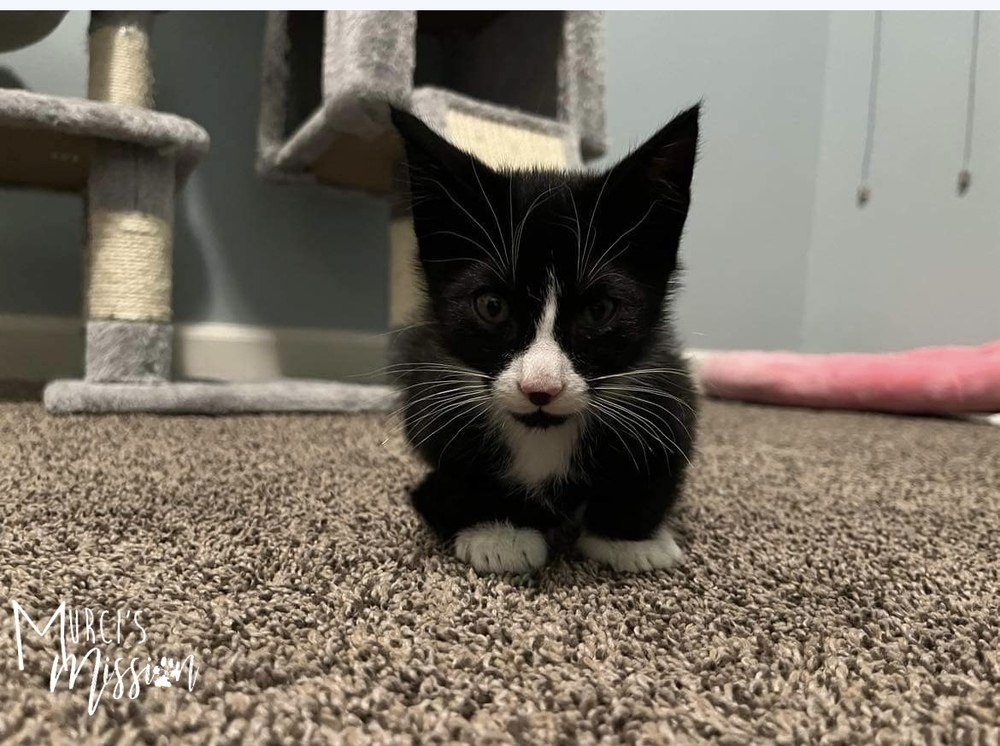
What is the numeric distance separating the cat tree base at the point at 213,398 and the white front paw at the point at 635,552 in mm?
636

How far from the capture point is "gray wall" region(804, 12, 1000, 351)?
2057 millimetres

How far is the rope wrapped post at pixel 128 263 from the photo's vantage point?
Result: 136cm

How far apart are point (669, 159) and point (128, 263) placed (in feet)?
3.60

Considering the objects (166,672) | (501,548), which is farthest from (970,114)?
(166,672)

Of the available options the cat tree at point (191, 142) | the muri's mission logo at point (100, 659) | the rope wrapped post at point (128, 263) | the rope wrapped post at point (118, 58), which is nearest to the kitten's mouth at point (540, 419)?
the muri's mission logo at point (100, 659)

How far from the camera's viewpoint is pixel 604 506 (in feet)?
2.23

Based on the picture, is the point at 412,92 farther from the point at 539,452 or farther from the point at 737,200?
the point at 737,200

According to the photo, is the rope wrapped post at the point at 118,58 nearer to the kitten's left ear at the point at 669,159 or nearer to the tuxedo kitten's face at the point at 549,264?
the tuxedo kitten's face at the point at 549,264

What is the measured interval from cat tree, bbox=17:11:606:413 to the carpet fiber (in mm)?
487

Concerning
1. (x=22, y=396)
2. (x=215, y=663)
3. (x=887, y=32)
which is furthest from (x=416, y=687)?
(x=887, y=32)

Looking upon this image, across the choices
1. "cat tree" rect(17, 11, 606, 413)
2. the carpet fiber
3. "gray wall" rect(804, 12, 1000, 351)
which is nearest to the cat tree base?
"cat tree" rect(17, 11, 606, 413)

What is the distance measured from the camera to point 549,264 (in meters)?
0.62

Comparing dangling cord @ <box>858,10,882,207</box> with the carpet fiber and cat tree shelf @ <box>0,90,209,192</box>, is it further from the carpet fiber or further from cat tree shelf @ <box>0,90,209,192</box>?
cat tree shelf @ <box>0,90,209,192</box>

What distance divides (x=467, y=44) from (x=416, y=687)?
6.32ft
